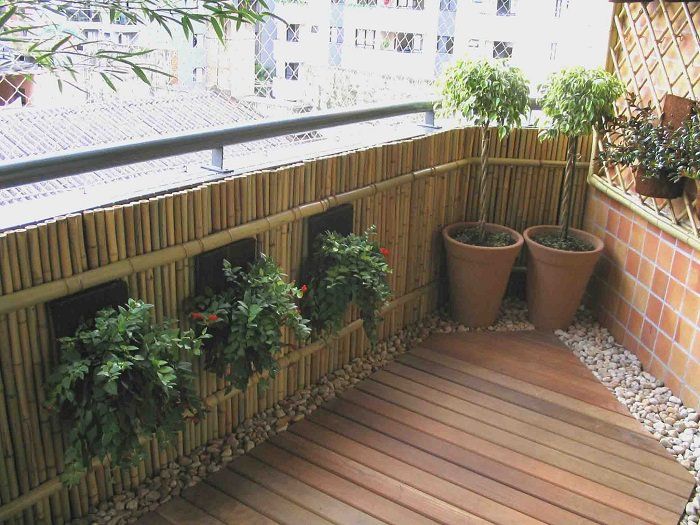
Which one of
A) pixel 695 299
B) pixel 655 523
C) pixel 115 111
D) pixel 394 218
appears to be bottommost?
pixel 655 523

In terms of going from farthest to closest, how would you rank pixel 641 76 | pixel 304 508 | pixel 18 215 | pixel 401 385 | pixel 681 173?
pixel 641 76, pixel 401 385, pixel 681 173, pixel 304 508, pixel 18 215

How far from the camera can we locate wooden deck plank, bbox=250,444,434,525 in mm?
2453

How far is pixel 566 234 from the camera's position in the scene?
3.81 meters

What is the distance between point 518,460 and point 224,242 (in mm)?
1391

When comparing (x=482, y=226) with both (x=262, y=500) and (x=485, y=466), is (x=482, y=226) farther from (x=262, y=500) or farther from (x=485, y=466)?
(x=262, y=500)

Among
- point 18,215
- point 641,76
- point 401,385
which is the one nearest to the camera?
point 18,215

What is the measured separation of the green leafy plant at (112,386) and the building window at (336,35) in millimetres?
2014

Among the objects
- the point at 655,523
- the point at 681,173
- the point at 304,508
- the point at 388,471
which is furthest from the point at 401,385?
the point at 681,173

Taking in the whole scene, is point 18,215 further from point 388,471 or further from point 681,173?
point 681,173

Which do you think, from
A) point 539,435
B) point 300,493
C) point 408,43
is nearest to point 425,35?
point 408,43

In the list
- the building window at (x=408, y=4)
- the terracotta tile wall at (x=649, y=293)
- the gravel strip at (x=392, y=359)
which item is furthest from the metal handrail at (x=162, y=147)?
the terracotta tile wall at (x=649, y=293)

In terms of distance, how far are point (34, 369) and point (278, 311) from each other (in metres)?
0.78

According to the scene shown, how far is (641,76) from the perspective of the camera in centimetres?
352

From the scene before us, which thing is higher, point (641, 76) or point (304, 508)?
point (641, 76)
